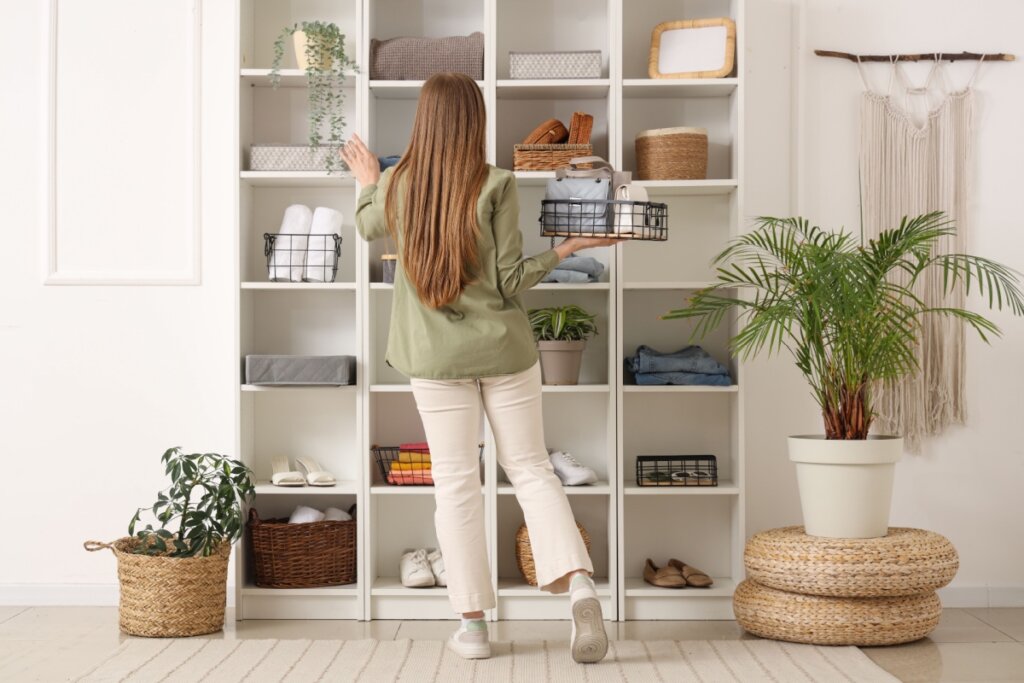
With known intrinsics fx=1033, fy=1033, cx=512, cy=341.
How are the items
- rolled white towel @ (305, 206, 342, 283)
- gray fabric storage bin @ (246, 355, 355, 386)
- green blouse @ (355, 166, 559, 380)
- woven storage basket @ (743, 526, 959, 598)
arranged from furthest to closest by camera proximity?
rolled white towel @ (305, 206, 342, 283), gray fabric storage bin @ (246, 355, 355, 386), woven storage basket @ (743, 526, 959, 598), green blouse @ (355, 166, 559, 380)

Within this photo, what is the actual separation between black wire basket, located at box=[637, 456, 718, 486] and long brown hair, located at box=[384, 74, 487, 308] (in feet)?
3.40

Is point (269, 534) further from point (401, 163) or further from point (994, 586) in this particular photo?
point (994, 586)

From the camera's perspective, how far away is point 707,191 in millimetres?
3379

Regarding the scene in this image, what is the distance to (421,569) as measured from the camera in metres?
3.26

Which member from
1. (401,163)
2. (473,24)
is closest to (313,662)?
(401,163)

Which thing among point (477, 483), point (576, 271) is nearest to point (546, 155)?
point (576, 271)

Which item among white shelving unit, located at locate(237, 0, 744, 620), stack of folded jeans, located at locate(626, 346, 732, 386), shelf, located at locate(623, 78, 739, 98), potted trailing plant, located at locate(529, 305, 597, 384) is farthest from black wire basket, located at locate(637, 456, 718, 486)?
shelf, located at locate(623, 78, 739, 98)

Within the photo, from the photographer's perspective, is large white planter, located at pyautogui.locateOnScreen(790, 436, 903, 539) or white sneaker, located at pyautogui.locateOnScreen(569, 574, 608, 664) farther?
large white planter, located at pyautogui.locateOnScreen(790, 436, 903, 539)

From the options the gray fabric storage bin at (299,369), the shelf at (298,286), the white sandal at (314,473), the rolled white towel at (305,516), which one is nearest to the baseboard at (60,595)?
the rolled white towel at (305,516)

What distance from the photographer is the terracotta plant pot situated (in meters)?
3.22

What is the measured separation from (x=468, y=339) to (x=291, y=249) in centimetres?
91

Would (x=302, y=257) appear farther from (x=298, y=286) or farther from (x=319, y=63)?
(x=319, y=63)

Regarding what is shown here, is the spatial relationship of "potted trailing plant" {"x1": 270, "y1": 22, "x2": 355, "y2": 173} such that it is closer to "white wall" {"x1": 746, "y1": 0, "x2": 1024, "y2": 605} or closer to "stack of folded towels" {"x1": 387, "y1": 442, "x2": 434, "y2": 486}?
"stack of folded towels" {"x1": 387, "y1": 442, "x2": 434, "y2": 486}

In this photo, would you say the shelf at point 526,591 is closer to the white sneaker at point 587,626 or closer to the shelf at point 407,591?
the shelf at point 407,591
